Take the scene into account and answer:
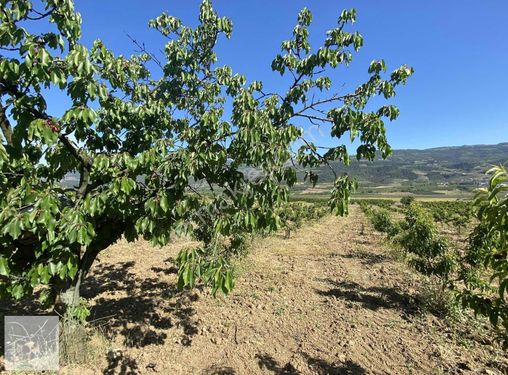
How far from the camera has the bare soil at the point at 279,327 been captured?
5.00m

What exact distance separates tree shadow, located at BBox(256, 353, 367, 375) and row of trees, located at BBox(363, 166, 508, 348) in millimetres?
2036

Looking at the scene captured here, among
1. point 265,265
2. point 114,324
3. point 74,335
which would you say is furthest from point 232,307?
point 265,265

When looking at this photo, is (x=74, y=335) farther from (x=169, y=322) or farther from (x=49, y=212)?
(x=49, y=212)

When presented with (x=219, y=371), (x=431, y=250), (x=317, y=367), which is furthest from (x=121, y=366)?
(x=431, y=250)

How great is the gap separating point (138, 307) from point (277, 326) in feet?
10.3

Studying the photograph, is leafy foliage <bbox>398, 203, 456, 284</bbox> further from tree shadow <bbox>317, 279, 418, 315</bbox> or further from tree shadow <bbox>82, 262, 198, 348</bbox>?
tree shadow <bbox>82, 262, 198, 348</bbox>

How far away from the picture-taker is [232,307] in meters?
7.07

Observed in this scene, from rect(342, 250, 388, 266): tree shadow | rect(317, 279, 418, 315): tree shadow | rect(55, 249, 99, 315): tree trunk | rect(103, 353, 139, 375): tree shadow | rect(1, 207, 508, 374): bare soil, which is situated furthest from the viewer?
rect(342, 250, 388, 266): tree shadow

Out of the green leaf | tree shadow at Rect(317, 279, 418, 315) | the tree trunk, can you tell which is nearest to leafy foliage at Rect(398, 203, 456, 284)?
tree shadow at Rect(317, 279, 418, 315)

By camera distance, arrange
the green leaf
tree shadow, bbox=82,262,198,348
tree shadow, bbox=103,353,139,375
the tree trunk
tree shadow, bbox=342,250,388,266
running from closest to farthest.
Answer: the green leaf → tree shadow, bbox=103,353,139,375 → the tree trunk → tree shadow, bbox=82,262,198,348 → tree shadow, bbox=342,250,388,266

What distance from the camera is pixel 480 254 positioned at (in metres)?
6.98

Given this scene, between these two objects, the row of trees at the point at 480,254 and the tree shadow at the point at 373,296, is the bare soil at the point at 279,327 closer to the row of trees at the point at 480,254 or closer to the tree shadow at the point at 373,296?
the tree shadow at the point at 373,296

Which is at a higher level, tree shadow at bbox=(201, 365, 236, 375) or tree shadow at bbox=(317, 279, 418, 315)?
tree shadow at bbox=(201, 365, 236, 375)

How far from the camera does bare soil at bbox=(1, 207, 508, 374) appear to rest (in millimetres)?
4996
